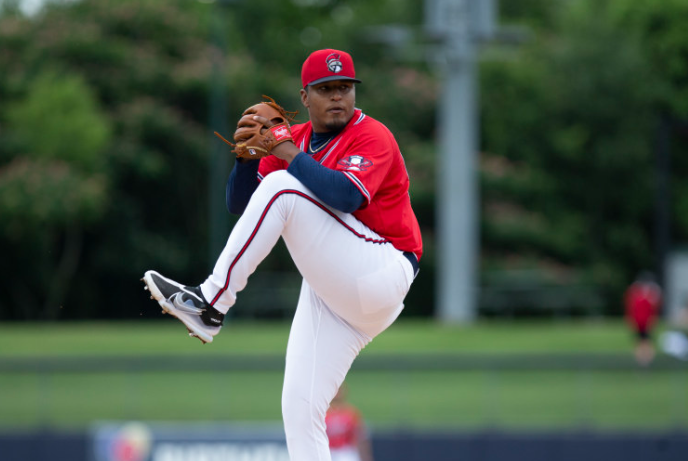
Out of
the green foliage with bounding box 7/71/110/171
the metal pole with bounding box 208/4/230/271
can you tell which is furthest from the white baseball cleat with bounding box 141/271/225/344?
the green foliage with bounding box 7/71/110/171

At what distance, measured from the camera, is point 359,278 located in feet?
12.5

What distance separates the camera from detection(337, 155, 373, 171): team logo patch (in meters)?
3.75

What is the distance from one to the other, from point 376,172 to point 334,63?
18.2 inches

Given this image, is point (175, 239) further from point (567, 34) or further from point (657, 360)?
point (657, 360)

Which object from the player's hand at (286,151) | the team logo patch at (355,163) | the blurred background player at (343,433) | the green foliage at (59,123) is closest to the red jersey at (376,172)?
the team logo patch at (355,163)

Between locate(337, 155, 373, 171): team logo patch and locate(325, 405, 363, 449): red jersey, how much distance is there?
20.2ft

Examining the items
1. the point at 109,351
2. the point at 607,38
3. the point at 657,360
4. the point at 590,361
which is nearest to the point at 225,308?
the point at 590,361

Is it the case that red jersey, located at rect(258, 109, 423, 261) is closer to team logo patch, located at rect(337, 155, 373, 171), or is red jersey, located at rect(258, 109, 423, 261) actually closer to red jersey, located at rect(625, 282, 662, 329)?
team logo patch, located at rect(337, 155, 373, 171)

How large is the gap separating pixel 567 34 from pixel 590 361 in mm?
14663

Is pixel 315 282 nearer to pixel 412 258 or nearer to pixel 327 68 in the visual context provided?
pixel 412 258

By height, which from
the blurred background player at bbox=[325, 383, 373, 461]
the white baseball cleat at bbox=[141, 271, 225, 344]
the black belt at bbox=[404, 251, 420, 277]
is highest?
the black belt at bbox=[404, 251, 420, 277]

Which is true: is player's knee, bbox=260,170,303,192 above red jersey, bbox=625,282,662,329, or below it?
above

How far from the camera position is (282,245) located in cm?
2733

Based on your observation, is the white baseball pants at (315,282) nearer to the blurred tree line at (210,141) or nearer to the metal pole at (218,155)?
the metal pole at (218,155)
